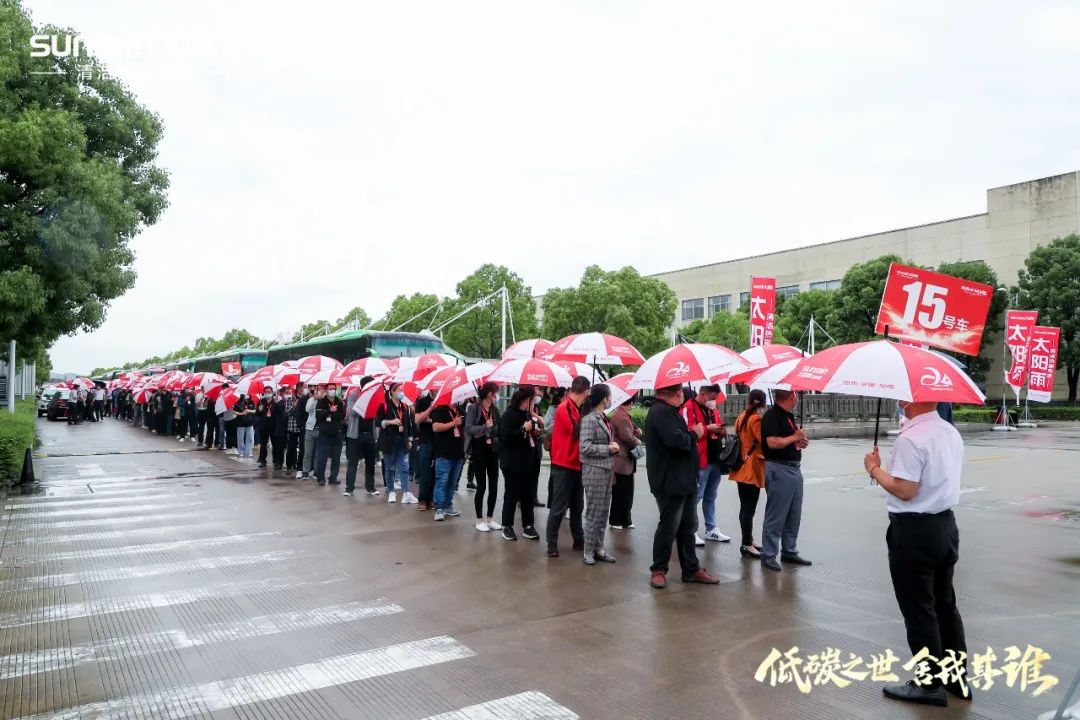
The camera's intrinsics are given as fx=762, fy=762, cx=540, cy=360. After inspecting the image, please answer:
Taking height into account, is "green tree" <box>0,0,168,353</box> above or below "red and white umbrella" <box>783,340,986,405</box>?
above

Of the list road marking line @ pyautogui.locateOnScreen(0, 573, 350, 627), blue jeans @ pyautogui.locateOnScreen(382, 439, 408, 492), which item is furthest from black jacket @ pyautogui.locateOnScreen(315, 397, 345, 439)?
road marking line @ pyautogui.locateOnScreen(0, 573, 350, 627)

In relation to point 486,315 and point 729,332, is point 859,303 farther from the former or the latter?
point 486,315

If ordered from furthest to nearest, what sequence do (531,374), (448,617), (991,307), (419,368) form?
(991,307)
(419,368)
(531,374)
(448,617)

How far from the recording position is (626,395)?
902 centimetres

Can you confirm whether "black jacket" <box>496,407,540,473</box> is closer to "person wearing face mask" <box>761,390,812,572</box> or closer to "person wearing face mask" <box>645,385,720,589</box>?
"person wearing face mask" <box>645,385,720,589</box>

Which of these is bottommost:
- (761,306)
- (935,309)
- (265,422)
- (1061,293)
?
(265,422)

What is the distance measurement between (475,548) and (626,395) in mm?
2493

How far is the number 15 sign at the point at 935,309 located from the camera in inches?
259

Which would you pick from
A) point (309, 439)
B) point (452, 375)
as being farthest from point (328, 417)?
point (452, 375)

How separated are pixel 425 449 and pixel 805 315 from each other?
51549mm

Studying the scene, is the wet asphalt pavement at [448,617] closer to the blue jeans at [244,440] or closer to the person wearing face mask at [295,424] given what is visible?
the person wearing face mask at [295,424]

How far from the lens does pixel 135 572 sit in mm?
7715

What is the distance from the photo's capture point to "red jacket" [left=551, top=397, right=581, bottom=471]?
8289mm

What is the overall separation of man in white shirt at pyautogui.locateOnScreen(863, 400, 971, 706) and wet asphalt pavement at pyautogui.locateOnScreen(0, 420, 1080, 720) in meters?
0.27
